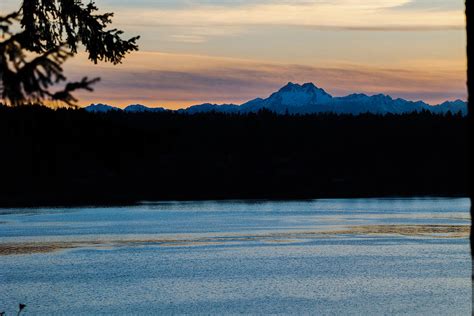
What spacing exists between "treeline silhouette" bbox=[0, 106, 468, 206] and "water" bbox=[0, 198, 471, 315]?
3645cm

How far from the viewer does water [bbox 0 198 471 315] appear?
30.4 metres

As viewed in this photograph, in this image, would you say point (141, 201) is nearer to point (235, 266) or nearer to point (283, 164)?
point (283, 164)

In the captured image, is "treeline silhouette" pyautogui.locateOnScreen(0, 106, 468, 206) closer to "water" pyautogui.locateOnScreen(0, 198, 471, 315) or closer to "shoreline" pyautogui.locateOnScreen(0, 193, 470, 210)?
"shoreline" pyautogui.locateOnScreen(0, 193, 470, 210)

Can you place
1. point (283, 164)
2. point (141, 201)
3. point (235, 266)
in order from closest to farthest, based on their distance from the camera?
point (235, 266) → point (141, 201) → point (283, 164)

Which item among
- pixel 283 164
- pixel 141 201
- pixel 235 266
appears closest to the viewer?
pixel 235 266

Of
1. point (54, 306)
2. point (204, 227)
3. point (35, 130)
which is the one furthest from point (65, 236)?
point (35, 130)

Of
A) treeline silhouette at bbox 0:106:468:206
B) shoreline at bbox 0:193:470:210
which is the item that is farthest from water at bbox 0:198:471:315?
treeline silhouette at bbox 0:106:468:206

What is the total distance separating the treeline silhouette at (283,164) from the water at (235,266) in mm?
36453

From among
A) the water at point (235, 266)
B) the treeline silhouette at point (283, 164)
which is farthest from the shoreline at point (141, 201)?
the water at point (235, 266)

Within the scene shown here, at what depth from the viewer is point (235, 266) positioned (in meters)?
41.6

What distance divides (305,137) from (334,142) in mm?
5936

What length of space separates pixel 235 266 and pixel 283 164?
114m

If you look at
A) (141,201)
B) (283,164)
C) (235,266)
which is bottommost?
(235,266)

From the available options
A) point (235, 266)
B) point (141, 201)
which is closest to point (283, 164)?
point (141, 201)
